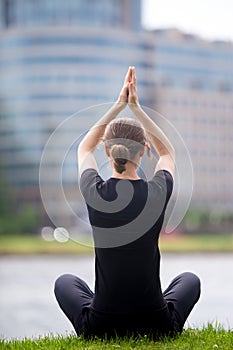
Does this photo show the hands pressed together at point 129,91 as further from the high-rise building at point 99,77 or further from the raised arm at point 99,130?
the high-rise building at point 99,77

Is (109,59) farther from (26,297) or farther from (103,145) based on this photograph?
(103,145)

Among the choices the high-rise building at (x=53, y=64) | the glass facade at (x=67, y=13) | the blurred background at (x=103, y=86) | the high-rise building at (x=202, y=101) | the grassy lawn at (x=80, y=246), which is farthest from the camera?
the glass facade at (x=67, y=13)

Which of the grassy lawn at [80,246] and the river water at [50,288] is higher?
the river water at [50,288]

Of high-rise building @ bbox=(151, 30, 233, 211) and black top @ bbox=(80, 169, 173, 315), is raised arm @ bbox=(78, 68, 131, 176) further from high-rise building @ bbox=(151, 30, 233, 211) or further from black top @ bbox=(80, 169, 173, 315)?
high-rise building @ bbox=(151, 30, 233, 211)

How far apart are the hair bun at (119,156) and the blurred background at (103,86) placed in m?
6.98

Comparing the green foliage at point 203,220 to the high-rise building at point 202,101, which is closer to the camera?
the high-rise building at point 202,101

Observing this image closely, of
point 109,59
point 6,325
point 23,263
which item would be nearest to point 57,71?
point 109,59

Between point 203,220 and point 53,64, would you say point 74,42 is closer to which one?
point 53,64

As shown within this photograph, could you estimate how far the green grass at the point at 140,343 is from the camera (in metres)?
1.31

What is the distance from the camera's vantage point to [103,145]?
1.35 metres

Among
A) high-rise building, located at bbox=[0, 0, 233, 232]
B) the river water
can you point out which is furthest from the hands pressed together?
high-rise building, located at bbox=[0, 0, 233, 232]

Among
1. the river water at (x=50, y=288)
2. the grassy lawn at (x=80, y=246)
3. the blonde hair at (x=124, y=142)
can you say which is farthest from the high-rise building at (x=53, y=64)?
the blonde hair at (x=124, y=142)

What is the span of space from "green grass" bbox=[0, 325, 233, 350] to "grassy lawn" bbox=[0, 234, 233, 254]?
698cm

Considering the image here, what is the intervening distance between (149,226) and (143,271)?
3.2 inches
